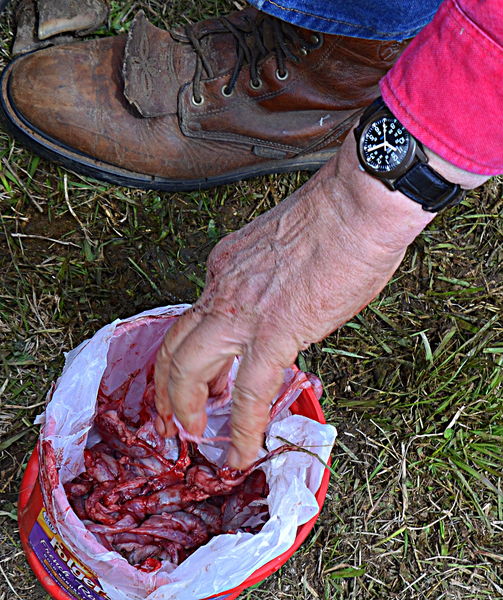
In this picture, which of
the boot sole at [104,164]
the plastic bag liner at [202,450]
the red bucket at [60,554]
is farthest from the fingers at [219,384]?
the boot sole at [104,164]

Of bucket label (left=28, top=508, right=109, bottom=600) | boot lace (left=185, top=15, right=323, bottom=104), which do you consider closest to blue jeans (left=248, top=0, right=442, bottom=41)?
boot lace (left=185, top=15, right=323, bottom=104)

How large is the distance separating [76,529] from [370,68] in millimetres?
1151

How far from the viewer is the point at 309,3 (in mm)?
1266

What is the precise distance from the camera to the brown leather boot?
1.56m

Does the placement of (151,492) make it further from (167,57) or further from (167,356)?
(167,57)

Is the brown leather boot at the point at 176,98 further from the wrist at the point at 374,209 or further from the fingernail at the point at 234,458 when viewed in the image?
the fingernail at the point at 234,458

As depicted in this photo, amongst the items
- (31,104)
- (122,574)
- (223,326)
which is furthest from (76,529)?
(31,104)

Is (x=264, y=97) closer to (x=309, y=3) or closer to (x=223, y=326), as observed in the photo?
(x=309, y=3)

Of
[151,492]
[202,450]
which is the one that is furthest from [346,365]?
[151,492]

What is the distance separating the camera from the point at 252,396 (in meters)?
0.97

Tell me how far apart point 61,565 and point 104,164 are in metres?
1.00

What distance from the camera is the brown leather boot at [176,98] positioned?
1.56m

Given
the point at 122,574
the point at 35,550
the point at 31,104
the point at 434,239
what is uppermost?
the point at 31,104

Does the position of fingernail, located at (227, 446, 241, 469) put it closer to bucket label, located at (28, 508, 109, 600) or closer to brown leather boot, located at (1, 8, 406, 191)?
bucket label, located at (28, 508, 109, 600)
